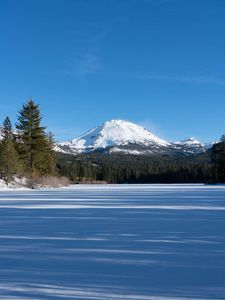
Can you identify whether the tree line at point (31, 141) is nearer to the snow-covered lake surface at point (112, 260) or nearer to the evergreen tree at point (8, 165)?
the evergreen tree at point (8, 165)

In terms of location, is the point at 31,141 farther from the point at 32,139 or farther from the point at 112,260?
the point at 112,260

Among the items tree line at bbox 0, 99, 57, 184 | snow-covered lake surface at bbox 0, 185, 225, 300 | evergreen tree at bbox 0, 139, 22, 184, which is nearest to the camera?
snow-covered lake surface at bbox 0, 185, 225, 300

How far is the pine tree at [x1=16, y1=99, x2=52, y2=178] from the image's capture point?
48781 millimetres

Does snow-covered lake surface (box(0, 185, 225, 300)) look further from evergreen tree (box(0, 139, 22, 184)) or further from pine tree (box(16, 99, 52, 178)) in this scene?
pine tree (box(16, 99, 52, 178))

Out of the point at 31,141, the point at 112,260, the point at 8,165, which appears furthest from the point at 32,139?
the point at 112,260

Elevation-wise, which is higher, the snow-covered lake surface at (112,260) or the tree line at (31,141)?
the tree line at (31,141)

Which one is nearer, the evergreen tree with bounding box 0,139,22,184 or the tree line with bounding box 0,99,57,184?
the evergreen tree with bounding box 0,139,22,184

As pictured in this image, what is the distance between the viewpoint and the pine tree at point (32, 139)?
4878 cm

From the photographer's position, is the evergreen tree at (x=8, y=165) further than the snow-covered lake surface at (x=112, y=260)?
Yes

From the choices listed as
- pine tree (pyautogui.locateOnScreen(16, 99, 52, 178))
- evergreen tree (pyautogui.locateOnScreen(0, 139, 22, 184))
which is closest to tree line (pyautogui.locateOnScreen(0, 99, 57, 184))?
pine tree (pyautogui.locateOnScreen(16, 99, 52, 178))

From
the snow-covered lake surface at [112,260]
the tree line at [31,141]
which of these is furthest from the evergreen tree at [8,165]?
the snow-covered lake surface at [112,260]

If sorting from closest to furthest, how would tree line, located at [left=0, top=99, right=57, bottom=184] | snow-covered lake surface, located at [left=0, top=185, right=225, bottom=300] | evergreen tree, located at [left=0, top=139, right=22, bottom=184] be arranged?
snow-covered lake surface, located at [left=0, top=185, right=225, bottom=300] < evergreen tree, located at [left=0, top=139, right=22, bottom=184] < tree line, located at [left=0, top=99, right=57, bottom=184]

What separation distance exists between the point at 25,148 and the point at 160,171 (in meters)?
78.0

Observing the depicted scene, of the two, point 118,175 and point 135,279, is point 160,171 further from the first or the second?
point 135,279
